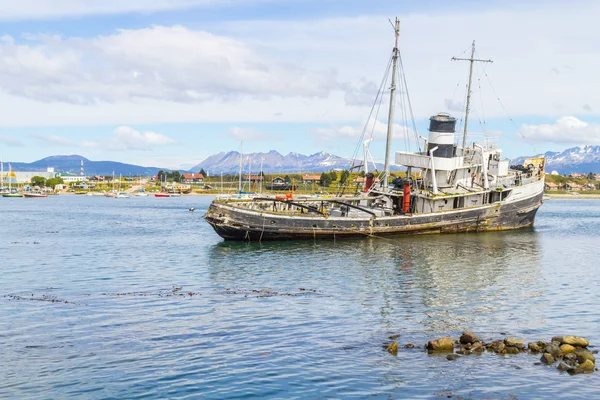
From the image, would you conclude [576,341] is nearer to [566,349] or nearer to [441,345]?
[566,349]

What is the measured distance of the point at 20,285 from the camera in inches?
1415

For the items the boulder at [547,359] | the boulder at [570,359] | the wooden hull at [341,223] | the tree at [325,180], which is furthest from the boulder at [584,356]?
the tree at [325,180]

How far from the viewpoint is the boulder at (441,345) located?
22531 mm

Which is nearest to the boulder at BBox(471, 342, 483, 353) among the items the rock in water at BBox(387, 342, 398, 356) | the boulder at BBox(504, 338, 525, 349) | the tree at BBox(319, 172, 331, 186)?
the boulder at BBox(504, 338, 525, 349)

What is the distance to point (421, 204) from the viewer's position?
63281mm

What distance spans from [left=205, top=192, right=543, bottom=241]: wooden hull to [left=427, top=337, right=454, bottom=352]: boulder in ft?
106

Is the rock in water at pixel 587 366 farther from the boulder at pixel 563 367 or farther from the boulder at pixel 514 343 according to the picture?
the boulder at pixel 514 343

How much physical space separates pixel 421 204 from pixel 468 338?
40751mm

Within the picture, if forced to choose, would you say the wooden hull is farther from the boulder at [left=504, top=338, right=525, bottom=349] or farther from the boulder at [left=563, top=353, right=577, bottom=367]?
the boulder at [left=563, top=353, right=577, bottom=367]

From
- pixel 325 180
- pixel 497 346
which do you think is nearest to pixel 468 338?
pixel 497 346

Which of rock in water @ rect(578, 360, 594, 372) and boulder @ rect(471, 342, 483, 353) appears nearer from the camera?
rock in water @ rect(578, 360, 594, 372)

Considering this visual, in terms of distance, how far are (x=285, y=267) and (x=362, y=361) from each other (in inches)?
835

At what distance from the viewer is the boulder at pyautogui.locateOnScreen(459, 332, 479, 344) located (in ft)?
75.8

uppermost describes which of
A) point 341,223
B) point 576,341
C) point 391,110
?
point 391,110
